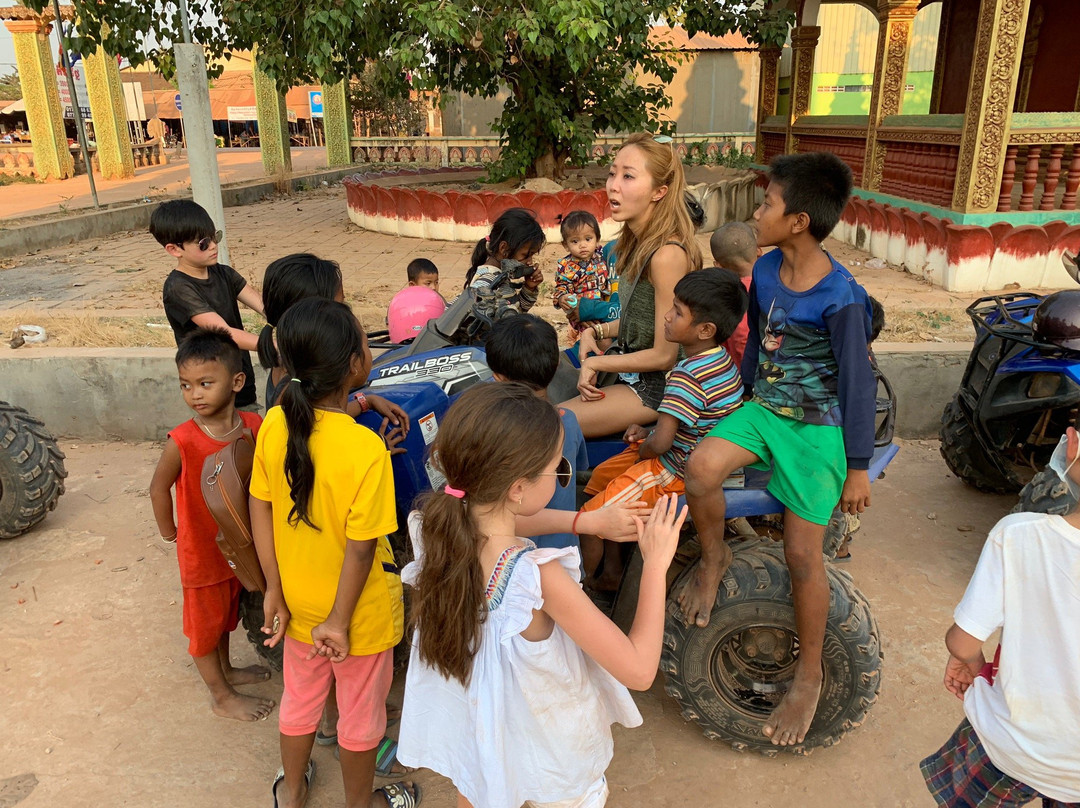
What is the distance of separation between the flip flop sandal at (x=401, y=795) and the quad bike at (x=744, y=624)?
33.6 inches

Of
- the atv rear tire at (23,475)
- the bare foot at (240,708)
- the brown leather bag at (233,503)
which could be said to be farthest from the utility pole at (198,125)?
the brown leather bag at (233,503)

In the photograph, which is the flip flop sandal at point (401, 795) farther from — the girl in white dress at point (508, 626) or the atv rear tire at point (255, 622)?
the atv rear tire at point (255, 622)

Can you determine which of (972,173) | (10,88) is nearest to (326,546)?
(972,173)

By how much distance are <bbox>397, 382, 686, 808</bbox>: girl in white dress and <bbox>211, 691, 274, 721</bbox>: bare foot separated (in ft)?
3.96

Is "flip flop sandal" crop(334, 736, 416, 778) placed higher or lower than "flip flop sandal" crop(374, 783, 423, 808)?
lower

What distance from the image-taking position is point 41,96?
23.3 meters

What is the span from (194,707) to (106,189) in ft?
74.4

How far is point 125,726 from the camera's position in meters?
2.77

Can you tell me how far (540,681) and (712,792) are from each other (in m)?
1.10

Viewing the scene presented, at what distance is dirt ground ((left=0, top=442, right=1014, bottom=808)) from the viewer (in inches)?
97.2

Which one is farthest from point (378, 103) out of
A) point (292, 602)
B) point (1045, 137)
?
point (292, 602)

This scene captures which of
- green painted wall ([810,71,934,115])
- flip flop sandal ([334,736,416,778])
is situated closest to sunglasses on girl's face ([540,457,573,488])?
flip flop sandal ([334,736,416,778])

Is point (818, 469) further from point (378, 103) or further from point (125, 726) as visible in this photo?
point (378, 103)

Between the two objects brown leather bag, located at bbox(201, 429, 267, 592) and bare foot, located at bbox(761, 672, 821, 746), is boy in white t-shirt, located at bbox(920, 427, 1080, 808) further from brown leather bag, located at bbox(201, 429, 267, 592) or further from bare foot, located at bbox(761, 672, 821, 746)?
brown leather bag, located at bbox(201, 429, 267, 592)
